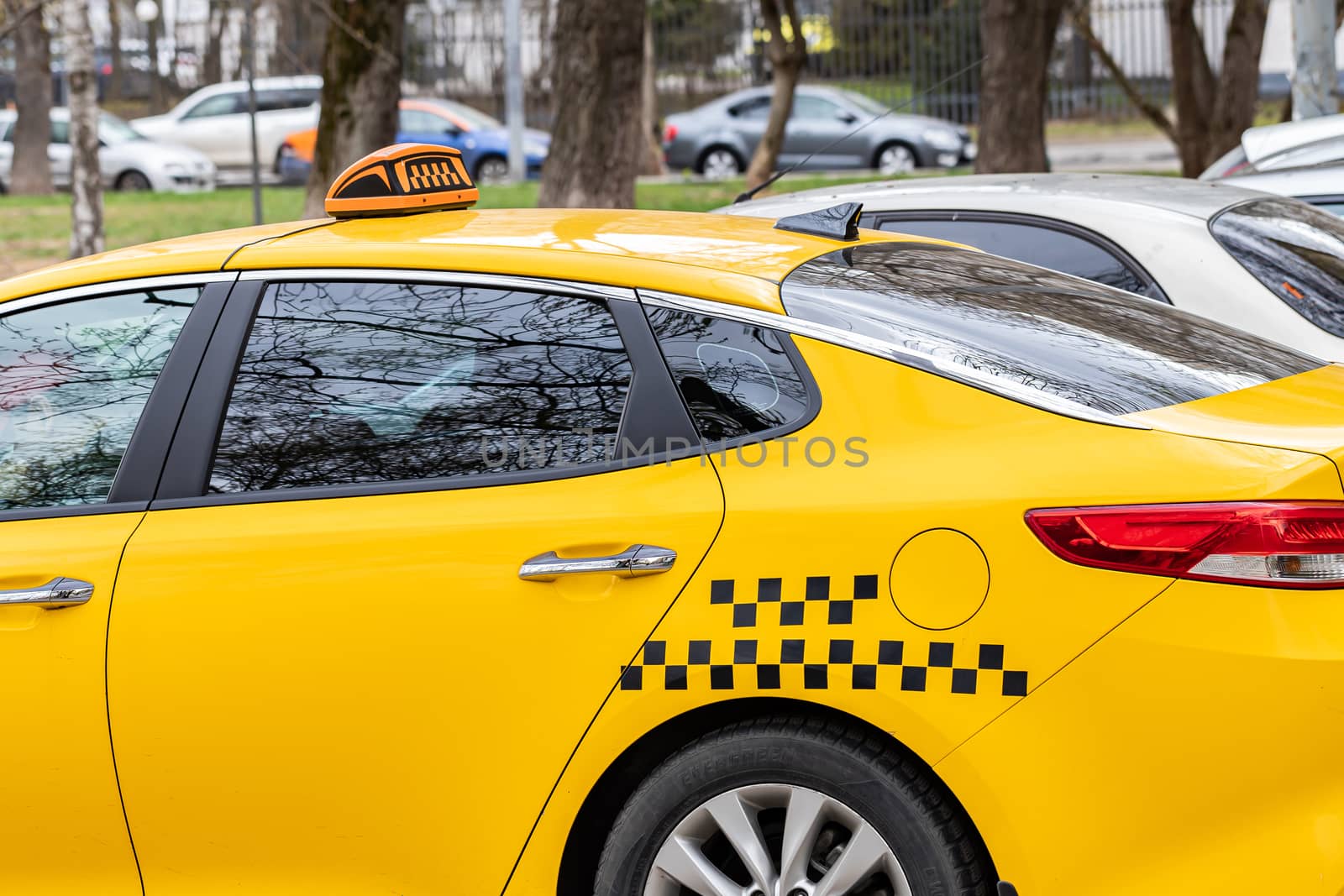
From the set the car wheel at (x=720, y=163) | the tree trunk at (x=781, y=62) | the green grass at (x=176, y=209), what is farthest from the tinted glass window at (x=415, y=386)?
the car wheel at (x=720, y=163)

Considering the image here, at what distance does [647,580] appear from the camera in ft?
8.44

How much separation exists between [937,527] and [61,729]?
162 cm

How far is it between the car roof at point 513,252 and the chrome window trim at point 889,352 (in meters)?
0.02

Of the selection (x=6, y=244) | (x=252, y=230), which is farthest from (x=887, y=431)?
(x=6, y=244)

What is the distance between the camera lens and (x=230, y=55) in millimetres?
36219

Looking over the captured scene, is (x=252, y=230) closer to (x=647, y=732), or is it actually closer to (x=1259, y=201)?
(x=647, y=732)

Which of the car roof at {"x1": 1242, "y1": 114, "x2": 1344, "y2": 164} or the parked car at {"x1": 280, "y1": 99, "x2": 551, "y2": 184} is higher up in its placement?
the parked car at {"x1": 280, "y1": 99, "x2": 551, "y2": 184}

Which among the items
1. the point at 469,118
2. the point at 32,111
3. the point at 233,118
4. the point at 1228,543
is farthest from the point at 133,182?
the point at 1228,543

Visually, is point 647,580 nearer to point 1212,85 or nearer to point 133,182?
point 1212,85

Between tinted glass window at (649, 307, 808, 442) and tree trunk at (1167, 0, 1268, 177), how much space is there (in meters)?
12.4

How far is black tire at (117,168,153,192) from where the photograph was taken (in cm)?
2381

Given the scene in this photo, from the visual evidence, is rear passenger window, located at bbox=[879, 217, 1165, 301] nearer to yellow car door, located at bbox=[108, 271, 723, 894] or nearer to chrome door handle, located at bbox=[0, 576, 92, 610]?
yellow car door, located at bbox=[108, 271, 723, 894]

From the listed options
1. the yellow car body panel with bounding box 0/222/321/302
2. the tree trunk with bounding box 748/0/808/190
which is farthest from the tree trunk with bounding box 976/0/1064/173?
the yellow car body panel with bounding box 0/222/321/302

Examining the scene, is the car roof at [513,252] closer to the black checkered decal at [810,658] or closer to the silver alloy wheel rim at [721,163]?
the black checkered decal at [810,658]
